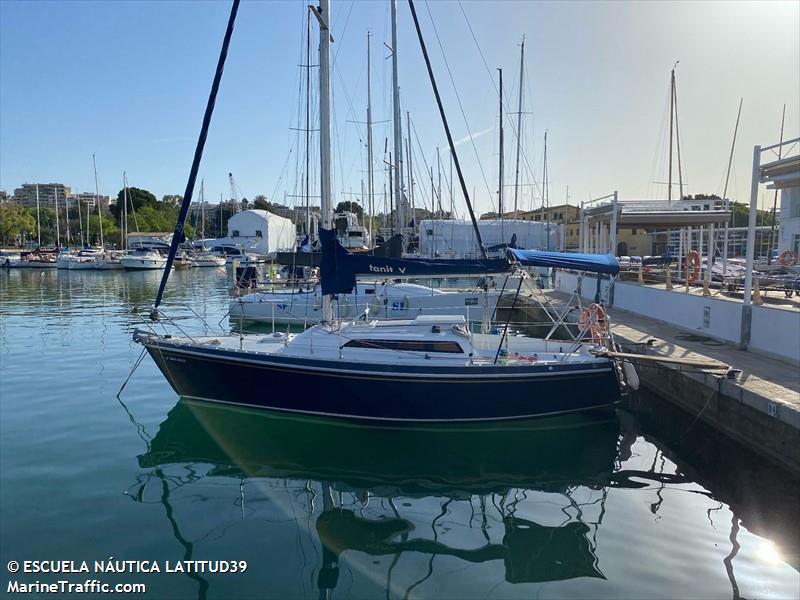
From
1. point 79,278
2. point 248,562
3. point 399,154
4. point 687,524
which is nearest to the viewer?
point 248,562

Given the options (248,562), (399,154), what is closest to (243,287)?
(399,154)

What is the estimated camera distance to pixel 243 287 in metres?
24.6

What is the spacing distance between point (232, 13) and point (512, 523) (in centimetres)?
1062

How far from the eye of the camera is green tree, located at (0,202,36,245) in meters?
79.7

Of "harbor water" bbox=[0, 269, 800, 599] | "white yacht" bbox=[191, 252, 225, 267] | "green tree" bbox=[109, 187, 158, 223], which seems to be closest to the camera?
"harbor water" bbox=[0, 269, 800, 599]

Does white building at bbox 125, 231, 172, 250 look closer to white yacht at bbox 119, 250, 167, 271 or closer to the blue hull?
white yacht at bbox 119, 250, 167, 271

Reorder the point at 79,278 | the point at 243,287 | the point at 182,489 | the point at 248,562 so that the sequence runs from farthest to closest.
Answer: the point at 79,278 < the point at 243,287 < the point at 182,489 < the point at 248,562

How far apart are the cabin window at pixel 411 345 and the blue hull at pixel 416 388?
881 millimetres

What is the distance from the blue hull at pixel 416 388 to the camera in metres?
9.74

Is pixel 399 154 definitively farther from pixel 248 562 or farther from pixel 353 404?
pixel 248 562

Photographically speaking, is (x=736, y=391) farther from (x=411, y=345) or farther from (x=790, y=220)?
(x=790, y=220)

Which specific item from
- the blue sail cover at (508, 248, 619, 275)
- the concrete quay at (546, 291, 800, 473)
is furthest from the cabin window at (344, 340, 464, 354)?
the concrete quay at (546, 291, 800, 473)

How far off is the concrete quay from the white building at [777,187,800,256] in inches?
434

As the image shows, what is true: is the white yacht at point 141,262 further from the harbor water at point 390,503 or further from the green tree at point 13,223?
the harbor water at point 390,503
